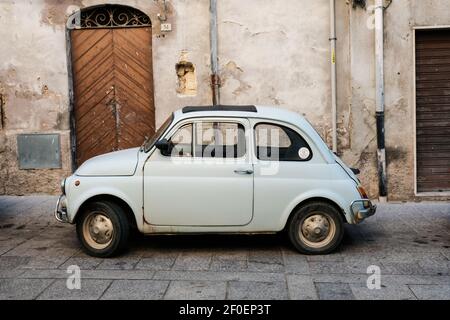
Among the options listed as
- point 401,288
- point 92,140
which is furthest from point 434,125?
point 92,140

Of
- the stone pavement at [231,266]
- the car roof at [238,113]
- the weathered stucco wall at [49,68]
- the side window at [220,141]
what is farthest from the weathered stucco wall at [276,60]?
the side window at [220,141]

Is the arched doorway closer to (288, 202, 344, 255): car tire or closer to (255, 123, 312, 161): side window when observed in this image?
(255, 123, 312, 161): side window

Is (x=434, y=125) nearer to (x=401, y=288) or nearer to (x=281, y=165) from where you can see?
(x=281, y=165)

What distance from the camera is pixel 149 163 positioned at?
22.1 feet

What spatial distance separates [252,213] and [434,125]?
17.0ft

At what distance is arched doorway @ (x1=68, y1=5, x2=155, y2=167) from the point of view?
35.0ft

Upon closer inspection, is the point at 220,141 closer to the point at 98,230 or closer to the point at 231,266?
A: the point at 231,266

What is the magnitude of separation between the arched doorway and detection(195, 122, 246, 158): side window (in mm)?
4104

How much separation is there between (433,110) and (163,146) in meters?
5.78

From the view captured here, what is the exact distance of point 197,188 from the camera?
21.8 ft

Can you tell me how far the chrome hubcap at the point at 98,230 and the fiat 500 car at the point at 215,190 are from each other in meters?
0.01
